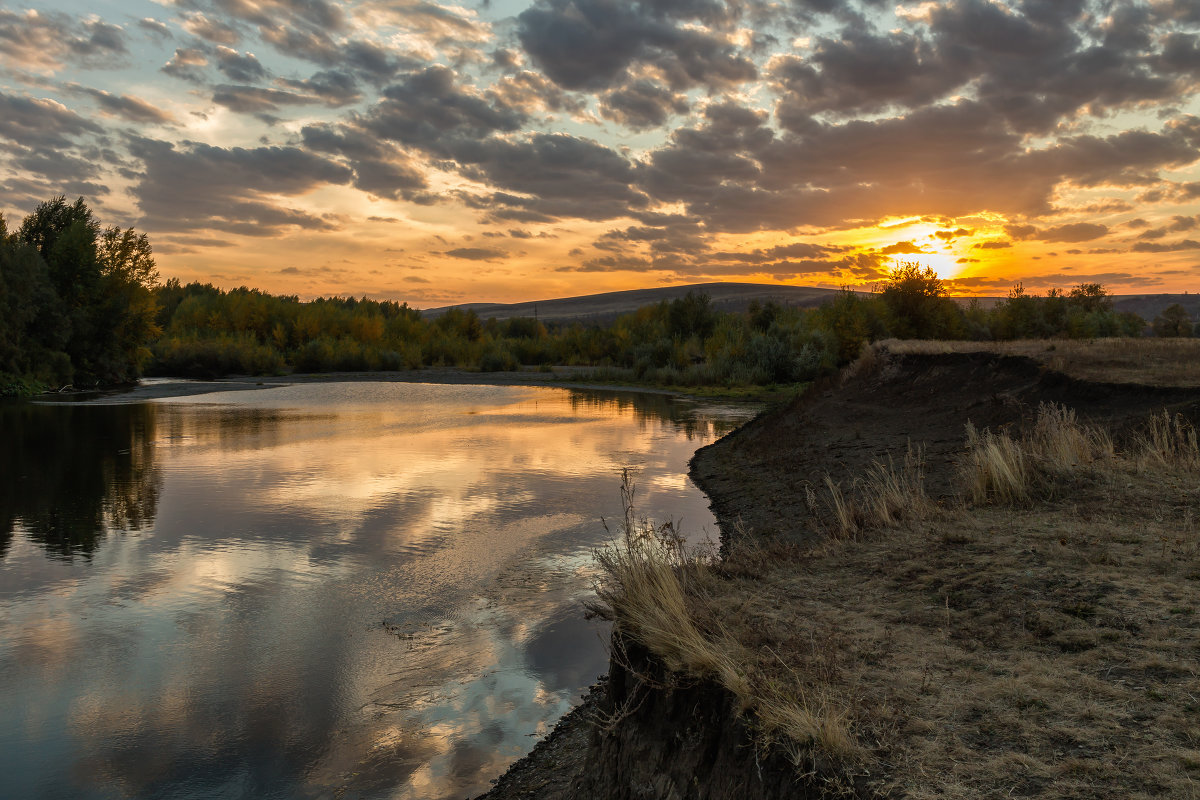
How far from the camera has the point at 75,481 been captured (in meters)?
16.1

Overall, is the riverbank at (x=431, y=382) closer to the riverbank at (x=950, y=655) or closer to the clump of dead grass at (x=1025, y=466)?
the clump of dead grass at (x=1025, y=466)

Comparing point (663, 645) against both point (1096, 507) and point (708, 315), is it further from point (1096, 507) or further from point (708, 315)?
point (708, 315)

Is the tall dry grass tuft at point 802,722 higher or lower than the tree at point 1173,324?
lower

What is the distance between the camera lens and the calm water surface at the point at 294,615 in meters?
5.60

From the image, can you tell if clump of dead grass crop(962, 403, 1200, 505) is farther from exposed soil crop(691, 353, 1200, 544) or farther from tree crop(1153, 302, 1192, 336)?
tree crop(1153, 302, 1192, 336)

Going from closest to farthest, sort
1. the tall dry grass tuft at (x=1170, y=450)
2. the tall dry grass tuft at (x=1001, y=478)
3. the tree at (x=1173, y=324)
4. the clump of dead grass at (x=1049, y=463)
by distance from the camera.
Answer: the tall dry grass tuft at (x=1001, y=478), the clump of dead grass at (x=1049, y=463), the tall dry grass tuft at (x=1170, y=450), the tree at (x=1173, y=324)

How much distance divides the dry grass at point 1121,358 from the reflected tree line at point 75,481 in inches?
631

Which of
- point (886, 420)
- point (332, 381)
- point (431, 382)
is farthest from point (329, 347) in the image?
point (886, 420)

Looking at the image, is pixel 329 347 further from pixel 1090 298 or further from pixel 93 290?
pixel 1090 298

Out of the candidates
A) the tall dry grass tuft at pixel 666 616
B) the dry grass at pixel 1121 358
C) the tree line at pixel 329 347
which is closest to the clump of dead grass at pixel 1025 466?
the tall dry grass tuft at pixel 666 616

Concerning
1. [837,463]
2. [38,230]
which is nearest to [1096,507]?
[837,463]

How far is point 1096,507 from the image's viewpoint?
24.1 feet

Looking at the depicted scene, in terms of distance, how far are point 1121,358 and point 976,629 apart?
42.8ft

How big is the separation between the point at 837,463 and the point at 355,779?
1152 cm
